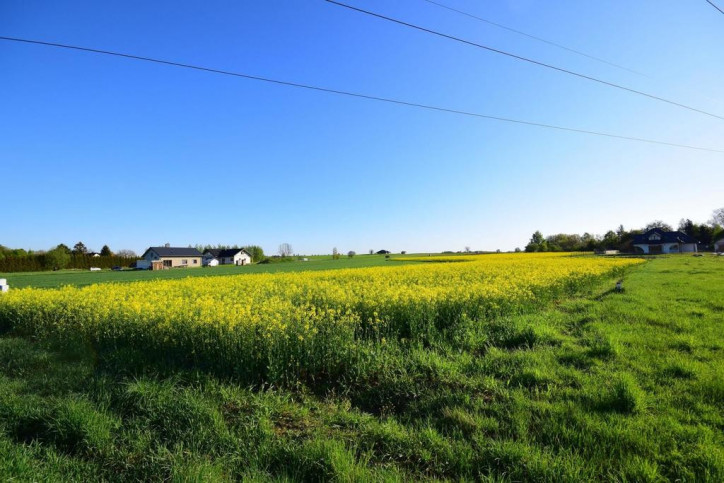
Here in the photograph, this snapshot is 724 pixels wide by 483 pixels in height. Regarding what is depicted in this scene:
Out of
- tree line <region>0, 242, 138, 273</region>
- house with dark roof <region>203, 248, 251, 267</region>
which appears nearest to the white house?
house with dark roof <region>203, 248, 251, 267</region>

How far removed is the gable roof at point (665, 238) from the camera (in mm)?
72250

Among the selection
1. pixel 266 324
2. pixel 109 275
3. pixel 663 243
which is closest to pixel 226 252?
pixel 109 275

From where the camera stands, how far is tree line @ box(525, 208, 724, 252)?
75938 millimetres

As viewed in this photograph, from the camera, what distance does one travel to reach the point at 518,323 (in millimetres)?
7680

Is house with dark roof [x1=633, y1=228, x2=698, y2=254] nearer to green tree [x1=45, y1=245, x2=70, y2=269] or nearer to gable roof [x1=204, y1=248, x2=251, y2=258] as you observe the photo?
gable roof [x1=204, y1=248, x2=251, y2=258]

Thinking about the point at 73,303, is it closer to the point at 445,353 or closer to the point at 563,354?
the point at 445,353

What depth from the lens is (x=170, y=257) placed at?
263 ft

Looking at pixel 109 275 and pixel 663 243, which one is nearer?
pixel 109 275

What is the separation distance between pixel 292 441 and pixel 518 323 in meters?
6.06

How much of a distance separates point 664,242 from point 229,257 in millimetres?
111690

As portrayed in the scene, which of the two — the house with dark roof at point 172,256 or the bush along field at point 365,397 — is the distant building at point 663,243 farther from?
the house with dark roof at point 172,256

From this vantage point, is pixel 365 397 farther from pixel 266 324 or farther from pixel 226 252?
pixel 226 252

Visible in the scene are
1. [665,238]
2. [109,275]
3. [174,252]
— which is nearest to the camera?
[109,275]

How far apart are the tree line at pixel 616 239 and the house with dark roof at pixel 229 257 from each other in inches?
3203
